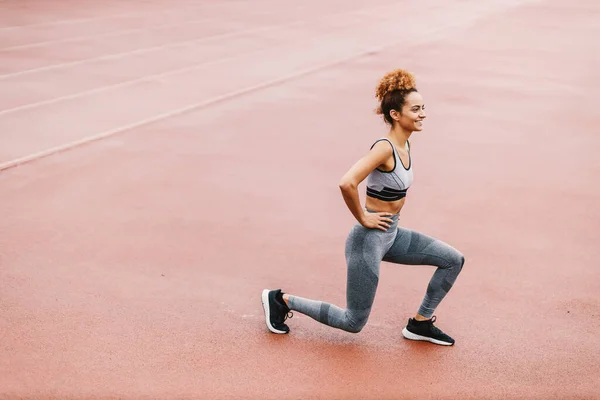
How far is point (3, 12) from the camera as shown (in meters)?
21.7

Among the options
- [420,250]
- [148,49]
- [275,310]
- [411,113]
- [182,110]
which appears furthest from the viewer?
[148,49]

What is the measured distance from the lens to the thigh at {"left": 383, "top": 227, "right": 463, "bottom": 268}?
16.8 feet

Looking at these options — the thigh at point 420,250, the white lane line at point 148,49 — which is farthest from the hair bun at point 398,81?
the white lane line at point 148,49

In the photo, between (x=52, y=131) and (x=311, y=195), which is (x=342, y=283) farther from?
(x=52, y=131)

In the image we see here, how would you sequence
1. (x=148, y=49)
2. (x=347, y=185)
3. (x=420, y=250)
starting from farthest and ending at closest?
(x=148, y=49)
(x=420, y=250)
(x=347, y=185)

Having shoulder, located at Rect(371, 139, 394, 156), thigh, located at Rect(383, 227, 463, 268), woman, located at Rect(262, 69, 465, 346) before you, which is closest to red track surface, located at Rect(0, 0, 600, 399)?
woman, located at Rect(262, 69, 465, 346)

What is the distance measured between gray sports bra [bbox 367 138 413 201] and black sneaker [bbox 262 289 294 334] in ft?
3.78

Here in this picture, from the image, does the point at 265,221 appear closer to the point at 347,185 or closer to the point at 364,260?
the point at 364,260

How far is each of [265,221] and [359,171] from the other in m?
3.43

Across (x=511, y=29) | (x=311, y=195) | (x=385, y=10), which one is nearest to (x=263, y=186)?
(x=311, y=195)

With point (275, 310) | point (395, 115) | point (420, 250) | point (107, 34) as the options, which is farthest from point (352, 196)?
point (107, 34)

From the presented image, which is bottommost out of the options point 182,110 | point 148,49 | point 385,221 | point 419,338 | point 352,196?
point 419,338

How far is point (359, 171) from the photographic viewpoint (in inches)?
183

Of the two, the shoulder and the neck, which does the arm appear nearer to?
the shoulder
